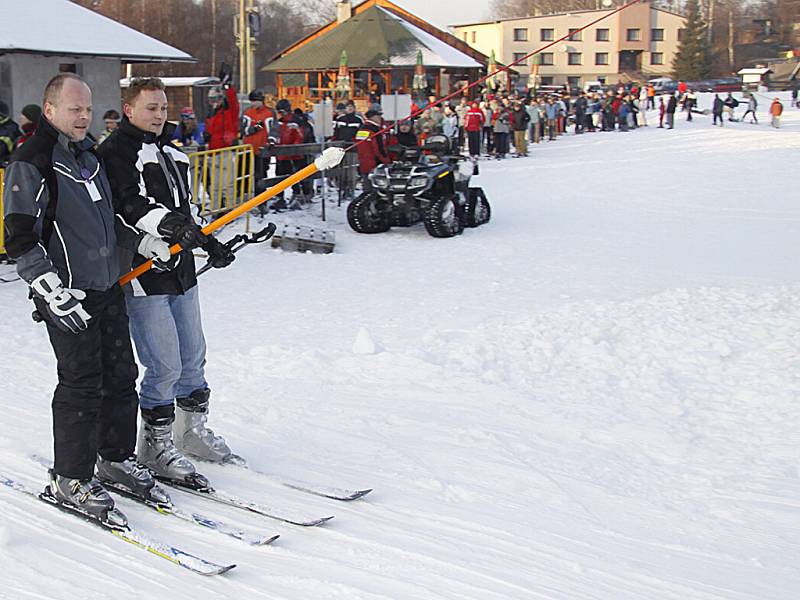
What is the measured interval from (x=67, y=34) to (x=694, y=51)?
58568 millimetres

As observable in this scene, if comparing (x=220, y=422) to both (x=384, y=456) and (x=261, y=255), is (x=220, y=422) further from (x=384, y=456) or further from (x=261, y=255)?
(x=261, y=255)

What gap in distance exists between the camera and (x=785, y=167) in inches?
809

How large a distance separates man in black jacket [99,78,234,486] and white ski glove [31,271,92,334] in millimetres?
452

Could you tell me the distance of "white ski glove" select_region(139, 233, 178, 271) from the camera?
4008 millimetres

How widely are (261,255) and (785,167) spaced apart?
1385cm

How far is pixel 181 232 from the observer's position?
3922mm

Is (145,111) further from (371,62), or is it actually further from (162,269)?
(371,62)

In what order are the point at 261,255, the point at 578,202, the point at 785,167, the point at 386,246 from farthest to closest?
the point at 785,167 < the point at 578,202 < the point at 386,246 < the point at 261,255

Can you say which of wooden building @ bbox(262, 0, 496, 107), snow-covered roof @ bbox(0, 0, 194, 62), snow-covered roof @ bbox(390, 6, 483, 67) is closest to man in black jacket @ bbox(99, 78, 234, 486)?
snow-covered roof @ bbox(0, 0, 194, 62)

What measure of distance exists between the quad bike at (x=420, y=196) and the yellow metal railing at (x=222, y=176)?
146cm

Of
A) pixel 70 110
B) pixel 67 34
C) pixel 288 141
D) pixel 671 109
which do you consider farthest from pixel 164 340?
pixel 671 109

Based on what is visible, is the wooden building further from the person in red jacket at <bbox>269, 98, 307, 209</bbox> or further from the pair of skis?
the pair of skis

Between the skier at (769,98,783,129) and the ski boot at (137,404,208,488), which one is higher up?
the skier at (769,98,783,129)

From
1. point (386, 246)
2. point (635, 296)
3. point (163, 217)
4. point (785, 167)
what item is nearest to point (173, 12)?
point (785, 167)
